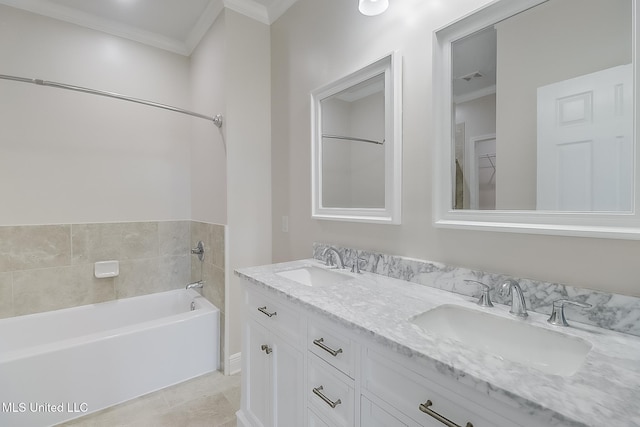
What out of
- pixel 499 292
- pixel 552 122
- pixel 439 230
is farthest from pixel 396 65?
pixel 499 292

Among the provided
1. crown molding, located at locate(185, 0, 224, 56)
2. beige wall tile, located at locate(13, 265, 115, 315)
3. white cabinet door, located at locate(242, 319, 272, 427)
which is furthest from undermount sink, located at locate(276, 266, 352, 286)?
crown molding, located at locate(185, 0, 224, 56)

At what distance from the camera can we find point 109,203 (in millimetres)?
2420

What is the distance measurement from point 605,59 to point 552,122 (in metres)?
0.20

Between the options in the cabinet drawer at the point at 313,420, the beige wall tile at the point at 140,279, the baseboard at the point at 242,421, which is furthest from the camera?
the beige wall tile at the point at 140,279

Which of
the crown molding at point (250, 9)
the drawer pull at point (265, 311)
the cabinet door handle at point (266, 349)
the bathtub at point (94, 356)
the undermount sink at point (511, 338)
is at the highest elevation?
the crown molding at point (250, 9)

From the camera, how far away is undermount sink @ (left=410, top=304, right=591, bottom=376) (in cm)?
77

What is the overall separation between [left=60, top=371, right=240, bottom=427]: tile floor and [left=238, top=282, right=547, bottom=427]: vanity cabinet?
13.7 inches

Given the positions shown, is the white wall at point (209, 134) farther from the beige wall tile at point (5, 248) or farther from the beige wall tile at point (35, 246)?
the beige wall tile at point (5, 248)

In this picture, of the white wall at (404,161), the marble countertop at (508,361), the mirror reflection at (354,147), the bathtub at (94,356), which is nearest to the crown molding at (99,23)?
the white wall at (404,161)

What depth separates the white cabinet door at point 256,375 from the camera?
1325 millimetres

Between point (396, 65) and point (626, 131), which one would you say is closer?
point (626, 131)

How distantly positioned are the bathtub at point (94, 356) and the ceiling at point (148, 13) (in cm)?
230

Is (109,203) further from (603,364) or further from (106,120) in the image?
(603,364)

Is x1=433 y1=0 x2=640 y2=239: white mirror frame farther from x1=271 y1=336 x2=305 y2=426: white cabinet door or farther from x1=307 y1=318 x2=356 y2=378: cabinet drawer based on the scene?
x1=271 y1=336 x2=305 y2=426: white cabinet door
